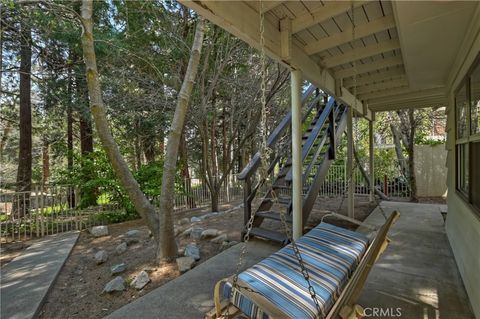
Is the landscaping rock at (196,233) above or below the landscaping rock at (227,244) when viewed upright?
above

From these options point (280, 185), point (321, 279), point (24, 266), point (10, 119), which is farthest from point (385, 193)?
point (10, 119)

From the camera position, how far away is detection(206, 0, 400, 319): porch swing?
56.2 inches

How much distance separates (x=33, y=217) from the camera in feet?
16.6

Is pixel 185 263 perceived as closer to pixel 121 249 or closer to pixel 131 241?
pixel 121 249

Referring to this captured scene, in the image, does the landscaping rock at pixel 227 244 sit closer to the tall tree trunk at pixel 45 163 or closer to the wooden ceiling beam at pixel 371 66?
the wooden ceiling beam at pixel 371 66

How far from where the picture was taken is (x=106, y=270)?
320cm

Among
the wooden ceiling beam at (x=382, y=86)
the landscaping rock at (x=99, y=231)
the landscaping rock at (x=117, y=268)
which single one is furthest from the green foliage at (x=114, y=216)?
the wooden ceiling beam at (x=382, y=86)

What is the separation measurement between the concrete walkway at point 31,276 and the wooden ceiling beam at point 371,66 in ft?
14.6

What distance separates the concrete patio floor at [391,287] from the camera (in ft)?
6.87

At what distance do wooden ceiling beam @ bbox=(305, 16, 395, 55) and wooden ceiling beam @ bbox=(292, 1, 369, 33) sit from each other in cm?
47

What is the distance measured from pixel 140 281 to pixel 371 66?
4.00m

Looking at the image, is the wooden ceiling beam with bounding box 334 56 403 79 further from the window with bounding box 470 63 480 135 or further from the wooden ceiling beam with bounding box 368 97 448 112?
the wooden ceiling beam with bounding box 368 97 448 112

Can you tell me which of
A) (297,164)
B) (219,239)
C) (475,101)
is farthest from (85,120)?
Result: (475,101)

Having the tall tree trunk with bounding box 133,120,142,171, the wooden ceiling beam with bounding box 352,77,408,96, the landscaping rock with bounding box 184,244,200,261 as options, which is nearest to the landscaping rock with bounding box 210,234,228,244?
the landscaping rock with bounding box 184,244,200,261
